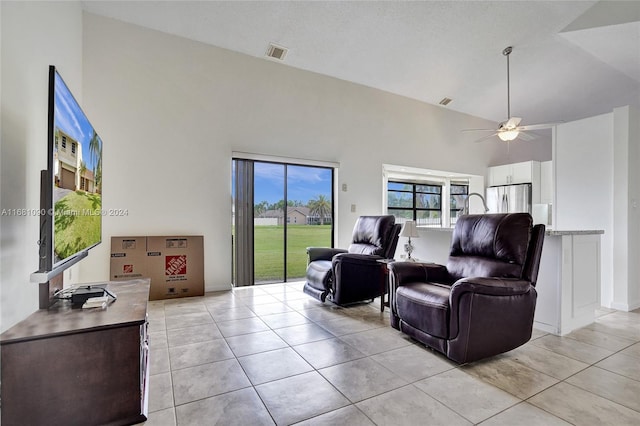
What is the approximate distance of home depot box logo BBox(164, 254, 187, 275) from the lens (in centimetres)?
386

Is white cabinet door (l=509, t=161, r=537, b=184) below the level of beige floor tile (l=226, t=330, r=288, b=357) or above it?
above

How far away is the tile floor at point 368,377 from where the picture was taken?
160cm

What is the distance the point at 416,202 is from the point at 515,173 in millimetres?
2118

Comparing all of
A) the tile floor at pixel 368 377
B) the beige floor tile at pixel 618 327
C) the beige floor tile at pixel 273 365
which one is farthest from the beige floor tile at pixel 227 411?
the beige floor tile at pixel 618 327

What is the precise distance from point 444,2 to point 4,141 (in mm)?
4165

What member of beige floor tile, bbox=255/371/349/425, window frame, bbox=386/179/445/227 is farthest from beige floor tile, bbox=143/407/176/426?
window frame, bbox=386/179/445/227

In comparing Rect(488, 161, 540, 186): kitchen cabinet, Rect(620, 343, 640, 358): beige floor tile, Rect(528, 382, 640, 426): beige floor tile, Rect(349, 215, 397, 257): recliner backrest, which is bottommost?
Rect(620, 343, 640, 358): beige floor tile

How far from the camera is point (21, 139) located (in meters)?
1.83

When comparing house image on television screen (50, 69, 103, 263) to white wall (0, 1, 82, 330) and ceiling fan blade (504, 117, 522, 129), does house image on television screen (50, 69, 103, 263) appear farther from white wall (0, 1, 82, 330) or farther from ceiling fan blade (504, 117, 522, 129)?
ceiling fan blade (504, 117, 522, 129)

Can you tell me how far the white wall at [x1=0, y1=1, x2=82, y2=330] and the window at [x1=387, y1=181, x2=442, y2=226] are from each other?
5.70 metres

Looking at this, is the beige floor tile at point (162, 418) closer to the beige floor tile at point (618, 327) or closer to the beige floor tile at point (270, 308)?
the beige floor tile at point (270, 308)

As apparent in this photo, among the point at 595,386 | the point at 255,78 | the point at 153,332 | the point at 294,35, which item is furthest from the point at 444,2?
the point at 153,332

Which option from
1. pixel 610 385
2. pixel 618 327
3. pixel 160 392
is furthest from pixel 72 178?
pixel 618 327

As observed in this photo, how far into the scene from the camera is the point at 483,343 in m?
2.12
